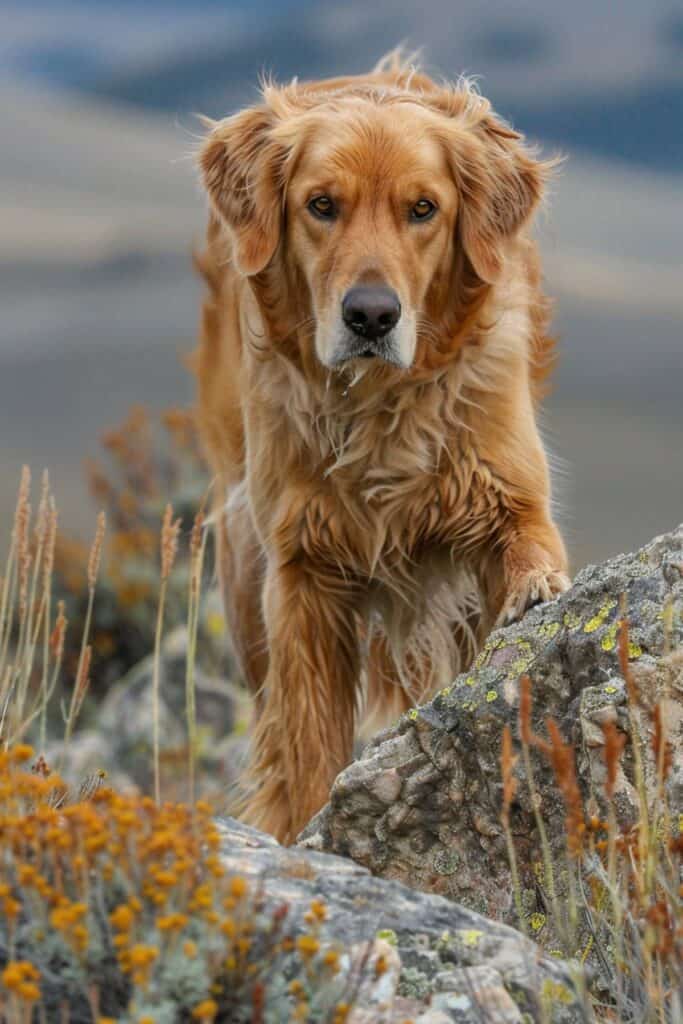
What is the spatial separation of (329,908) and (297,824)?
2.17 meters

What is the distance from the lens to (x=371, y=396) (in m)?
4.24

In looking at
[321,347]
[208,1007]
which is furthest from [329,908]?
[321,347]

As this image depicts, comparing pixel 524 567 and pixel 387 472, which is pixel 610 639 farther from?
pixel 387 472

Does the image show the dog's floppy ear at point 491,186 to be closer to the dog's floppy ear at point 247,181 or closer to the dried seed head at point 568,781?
the dog's floppy ear at point 247,181

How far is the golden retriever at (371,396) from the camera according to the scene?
403cm

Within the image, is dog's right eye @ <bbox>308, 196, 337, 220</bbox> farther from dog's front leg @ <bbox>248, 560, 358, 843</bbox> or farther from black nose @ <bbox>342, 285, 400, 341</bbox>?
dog's front leg @ <bbox>248, 560, 358, 843</bbox>

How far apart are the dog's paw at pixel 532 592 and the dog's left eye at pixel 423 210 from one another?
1059 millimetres

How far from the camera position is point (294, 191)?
4.22 meters

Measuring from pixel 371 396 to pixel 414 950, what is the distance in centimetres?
229

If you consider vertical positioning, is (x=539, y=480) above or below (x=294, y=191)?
Answer: below

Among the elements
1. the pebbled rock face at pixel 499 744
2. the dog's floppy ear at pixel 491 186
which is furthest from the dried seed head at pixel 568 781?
the dog's floppy ear at pixel 491 186

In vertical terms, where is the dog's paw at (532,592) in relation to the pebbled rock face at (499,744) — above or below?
above

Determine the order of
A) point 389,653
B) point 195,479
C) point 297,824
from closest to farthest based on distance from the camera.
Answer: point 297,824
point 389,653
point 195,479

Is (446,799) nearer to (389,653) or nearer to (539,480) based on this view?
(539,480)
